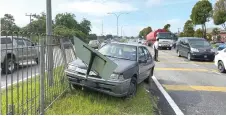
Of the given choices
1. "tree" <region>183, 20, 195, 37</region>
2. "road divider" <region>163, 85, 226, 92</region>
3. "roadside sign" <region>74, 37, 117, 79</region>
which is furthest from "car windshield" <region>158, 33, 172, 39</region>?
"tree" <region>183, 20, 195, 37</region>

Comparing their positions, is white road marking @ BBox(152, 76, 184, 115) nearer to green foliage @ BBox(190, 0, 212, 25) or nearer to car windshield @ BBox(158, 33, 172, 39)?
car windshield @ BBox(158, 33, 172, 39)

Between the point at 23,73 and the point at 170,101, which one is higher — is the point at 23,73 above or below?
above

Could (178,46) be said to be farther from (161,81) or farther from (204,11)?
(204,11)

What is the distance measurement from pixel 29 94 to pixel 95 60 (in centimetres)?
153

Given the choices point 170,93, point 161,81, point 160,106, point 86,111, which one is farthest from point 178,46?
point 86,111

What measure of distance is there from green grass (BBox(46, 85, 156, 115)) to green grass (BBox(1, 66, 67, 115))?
0.24m

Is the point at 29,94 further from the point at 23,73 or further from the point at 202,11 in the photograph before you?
the point at 202,11

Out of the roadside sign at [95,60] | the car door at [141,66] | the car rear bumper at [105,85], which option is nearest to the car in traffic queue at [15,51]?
the roadside sign at [95,60]

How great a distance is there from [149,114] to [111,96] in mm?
1233

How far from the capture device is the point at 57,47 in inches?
238

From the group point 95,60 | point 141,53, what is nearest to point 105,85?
point 95,60

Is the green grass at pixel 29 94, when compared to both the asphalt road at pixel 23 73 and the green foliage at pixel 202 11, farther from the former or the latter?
the green foliage at pixel 202 11

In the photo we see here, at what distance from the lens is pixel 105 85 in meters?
5.90

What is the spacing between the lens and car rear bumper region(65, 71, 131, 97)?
19.3 feet
